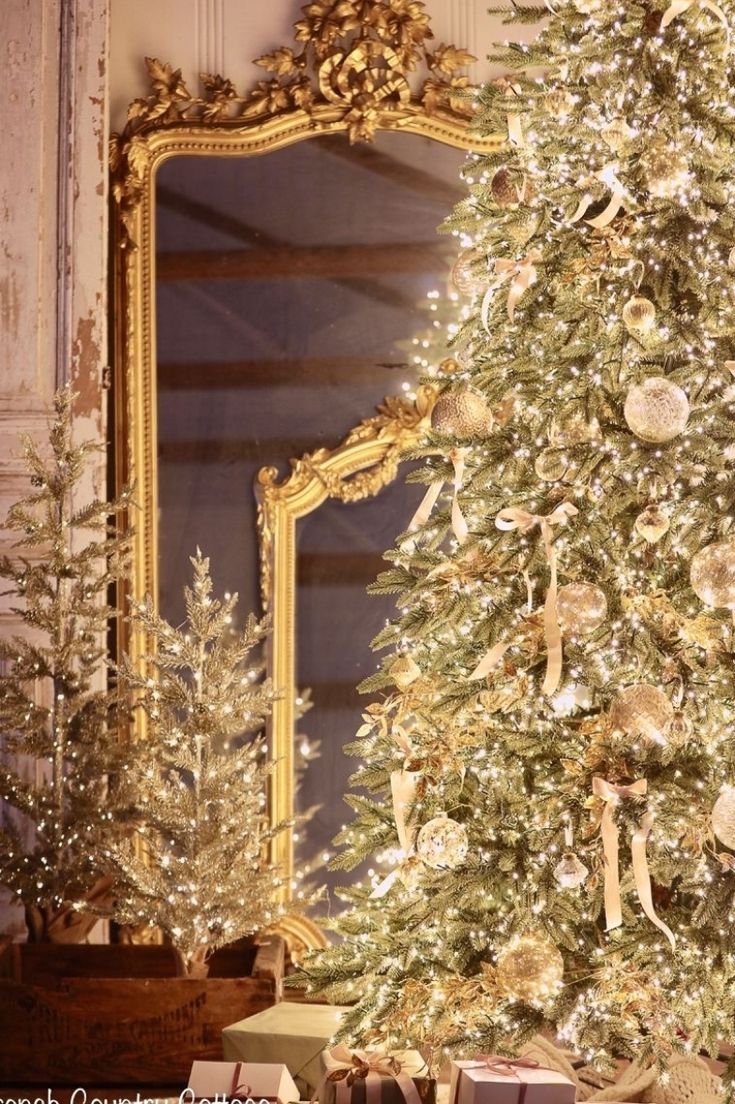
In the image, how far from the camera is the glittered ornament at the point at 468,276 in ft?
9.36

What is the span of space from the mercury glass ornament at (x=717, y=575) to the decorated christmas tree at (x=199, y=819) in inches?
51.5

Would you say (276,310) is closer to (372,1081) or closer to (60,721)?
(60,721)

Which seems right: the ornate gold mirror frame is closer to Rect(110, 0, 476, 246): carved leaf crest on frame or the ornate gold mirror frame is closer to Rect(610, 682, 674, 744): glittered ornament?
Rect(110, 0, 476, 246): carved leaf crest on frame

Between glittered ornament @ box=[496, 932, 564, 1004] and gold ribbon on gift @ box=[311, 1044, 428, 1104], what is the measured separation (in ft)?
0.87

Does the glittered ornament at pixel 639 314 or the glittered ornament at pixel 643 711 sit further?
the glittered ornament at pixel 639 314

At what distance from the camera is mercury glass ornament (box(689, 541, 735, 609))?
2.32m

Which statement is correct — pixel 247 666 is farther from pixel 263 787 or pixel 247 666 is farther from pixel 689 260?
pixel 689 260

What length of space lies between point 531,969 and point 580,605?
71 centimetres

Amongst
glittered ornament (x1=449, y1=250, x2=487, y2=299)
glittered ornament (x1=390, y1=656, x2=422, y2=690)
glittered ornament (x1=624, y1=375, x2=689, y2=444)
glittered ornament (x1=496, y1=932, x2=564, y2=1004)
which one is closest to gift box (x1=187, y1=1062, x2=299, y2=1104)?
glittered ornament (x1=496, y1=932, x2=564, y2=1004)

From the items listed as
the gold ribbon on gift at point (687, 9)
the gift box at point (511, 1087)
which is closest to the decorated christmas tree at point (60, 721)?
the gift box at point (511, 1087)

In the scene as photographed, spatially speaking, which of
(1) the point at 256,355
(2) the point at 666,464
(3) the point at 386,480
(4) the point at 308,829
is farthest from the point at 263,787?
(2) the point at 666,464

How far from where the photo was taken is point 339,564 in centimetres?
394

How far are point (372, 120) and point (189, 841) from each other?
2288mm

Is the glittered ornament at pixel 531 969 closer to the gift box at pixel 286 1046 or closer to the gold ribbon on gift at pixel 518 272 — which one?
the gift box at pixel 286 1046
